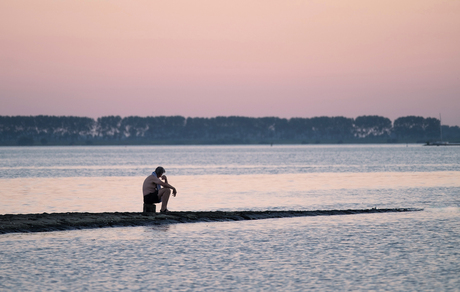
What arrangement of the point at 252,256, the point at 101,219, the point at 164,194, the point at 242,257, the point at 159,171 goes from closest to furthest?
the point at 242,257
the point at 252,256
the point at 159,171
the point at 101,219
the point at 164,194

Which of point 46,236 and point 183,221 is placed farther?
point 183,221

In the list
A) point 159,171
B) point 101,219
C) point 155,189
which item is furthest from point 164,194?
point 101,219

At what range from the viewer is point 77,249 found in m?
16.7

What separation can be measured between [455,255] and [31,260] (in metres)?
11.0

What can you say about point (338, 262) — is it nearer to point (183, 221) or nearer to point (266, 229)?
point (266, 229)

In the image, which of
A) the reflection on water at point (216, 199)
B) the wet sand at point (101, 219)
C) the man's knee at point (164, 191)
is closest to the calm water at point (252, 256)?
the wet sand at point (101, 219)

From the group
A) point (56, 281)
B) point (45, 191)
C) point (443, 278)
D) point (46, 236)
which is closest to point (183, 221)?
point (46, 236)

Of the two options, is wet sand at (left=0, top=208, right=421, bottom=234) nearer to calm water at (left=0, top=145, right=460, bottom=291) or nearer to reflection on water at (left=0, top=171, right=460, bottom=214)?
calm water at (left=0, top=145, right=460, bottom=291)

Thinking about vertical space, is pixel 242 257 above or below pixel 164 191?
below

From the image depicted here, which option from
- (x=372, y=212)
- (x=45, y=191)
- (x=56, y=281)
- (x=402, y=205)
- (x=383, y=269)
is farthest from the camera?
(x=45, y=191)

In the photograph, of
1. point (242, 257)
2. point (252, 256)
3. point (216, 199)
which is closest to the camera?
point (242, 257)

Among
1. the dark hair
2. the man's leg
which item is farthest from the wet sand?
the dark hair

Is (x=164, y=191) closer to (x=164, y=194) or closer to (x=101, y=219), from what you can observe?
(x=164, y=194)

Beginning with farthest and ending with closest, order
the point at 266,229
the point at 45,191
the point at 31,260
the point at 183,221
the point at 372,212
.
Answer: the point at 45,191 < the point at 372,212 < the point at 183,221 < the point at 266,229 < the point at 31,260
